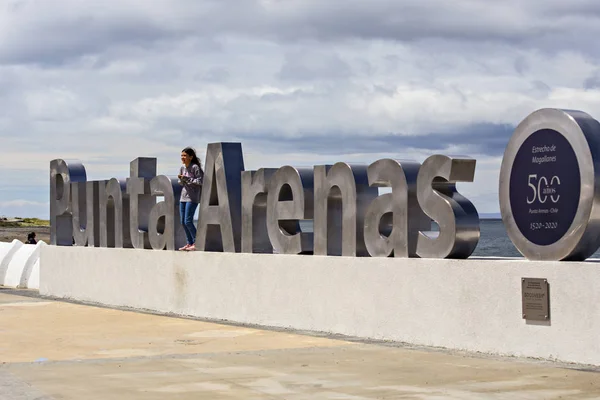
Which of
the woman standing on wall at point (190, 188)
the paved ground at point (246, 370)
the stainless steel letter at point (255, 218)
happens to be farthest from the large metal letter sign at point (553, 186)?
the woman standing on wall at point (190, 188)

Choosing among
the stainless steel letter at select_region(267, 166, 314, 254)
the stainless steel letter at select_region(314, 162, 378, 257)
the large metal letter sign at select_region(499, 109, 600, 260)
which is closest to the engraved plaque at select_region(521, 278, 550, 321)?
the large metal letter sign at select_region(499, 109, 600, 260)

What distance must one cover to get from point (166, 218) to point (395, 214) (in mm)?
6932

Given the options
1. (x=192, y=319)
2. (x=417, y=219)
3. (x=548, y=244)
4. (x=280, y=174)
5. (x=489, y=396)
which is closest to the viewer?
(x=489, y=396)

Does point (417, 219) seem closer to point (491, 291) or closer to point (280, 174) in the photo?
point (491, 291)

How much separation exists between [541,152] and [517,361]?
7.89ft

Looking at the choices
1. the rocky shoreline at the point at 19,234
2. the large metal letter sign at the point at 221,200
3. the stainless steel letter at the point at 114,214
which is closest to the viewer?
the large metal letter sign at the point at 221,200

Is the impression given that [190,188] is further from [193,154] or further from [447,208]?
[447,208]

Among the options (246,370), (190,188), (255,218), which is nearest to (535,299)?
(246,370)

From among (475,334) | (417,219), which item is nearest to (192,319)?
(417,219)

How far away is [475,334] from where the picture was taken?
1261 centimetres

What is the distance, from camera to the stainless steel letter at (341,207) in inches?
591

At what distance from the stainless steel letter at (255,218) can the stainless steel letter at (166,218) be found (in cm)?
258

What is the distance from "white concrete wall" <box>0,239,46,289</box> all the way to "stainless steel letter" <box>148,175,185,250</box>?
757 centimetres

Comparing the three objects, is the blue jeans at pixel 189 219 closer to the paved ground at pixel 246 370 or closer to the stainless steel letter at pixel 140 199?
the stainless steel letter at pixel 140 199
